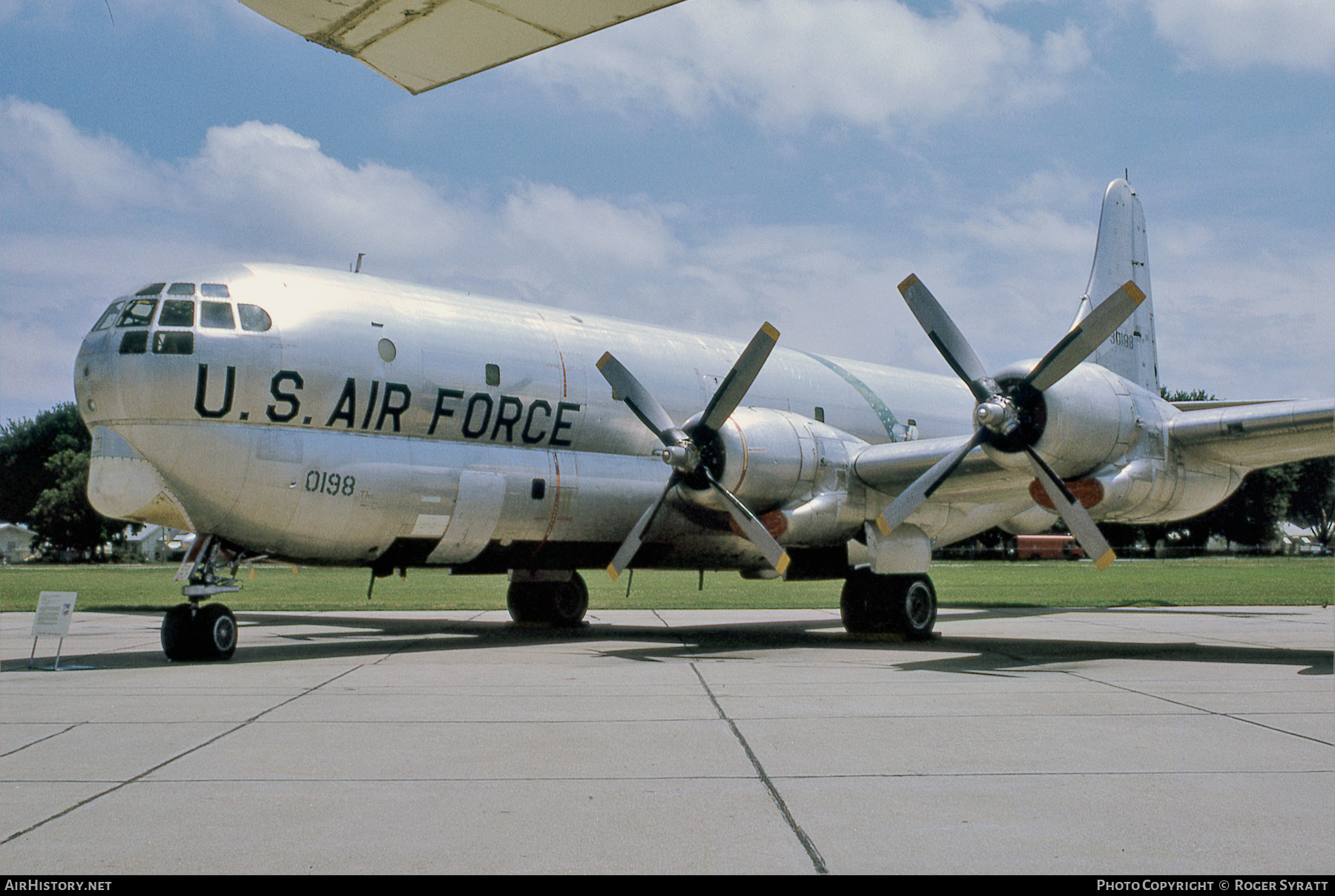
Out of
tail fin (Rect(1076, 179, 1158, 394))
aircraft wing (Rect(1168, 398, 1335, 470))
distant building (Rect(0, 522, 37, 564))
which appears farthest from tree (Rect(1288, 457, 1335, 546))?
distant building (Rect(0, 522, 37, 564))

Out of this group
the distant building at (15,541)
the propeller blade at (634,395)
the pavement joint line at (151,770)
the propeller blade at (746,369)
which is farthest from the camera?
the distant building at (15,541)

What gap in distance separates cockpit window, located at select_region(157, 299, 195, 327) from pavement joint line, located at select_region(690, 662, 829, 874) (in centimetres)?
805

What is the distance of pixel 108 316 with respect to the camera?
1291 cm

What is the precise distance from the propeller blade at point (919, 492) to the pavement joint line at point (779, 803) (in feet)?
17.5

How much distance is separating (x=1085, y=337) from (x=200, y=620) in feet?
35.9

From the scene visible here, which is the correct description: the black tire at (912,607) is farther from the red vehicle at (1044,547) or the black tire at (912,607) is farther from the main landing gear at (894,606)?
the red vehicle at (1044,547)

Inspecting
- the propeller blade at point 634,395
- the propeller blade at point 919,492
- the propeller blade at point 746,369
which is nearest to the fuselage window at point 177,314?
the propeller blade at point 634,395

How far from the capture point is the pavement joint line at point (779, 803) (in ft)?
14.4

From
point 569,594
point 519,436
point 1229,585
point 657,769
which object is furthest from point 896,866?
point 1229,585

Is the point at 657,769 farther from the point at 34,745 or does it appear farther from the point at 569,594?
the point at 569,594

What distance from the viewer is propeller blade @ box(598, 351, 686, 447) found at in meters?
15.1

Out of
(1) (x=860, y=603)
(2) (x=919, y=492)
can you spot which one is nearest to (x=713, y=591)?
(1) (x=860, y=603)

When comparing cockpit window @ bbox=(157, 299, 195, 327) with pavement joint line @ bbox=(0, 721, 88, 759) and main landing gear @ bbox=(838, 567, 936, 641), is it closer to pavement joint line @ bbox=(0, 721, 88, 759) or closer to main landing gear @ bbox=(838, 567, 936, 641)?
pavement joint line @ bbox=(0, 721, 88, 759)

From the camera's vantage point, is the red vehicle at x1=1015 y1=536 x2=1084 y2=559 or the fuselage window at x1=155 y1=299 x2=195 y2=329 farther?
the red vehicle at x1=1015 y1=536 x2=1084 y2=559
